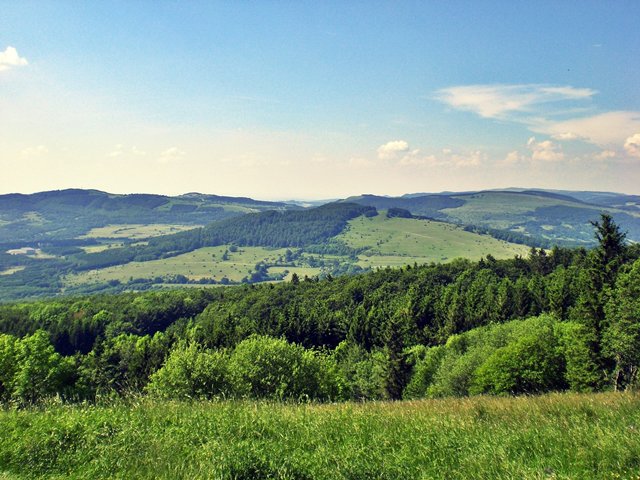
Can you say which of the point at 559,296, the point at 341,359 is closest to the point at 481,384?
the point at 559,296

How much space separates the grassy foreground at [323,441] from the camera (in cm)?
744

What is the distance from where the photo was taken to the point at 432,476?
24.2 feet

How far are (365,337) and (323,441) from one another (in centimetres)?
10574

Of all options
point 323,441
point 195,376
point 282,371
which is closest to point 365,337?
point 282,371

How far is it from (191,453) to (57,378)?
70460 mm

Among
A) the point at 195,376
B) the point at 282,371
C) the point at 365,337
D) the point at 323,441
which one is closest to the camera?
the point at 323,441

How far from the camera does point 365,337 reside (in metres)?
112

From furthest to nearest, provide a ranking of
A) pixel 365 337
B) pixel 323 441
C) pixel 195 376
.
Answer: pixel 365 337 < pixel 195 376 < pixel 323 441

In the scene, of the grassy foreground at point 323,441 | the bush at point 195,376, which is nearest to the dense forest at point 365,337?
the bush at point 195,376

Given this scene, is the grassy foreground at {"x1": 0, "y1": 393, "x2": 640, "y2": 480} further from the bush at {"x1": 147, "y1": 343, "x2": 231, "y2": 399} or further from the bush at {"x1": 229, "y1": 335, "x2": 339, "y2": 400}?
the bush at {"x1": 229, "y1": 335, "x2": 339, "y2": 400}

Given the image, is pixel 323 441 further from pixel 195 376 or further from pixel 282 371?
pixel 282 371

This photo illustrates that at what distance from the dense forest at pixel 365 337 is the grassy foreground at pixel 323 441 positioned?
2476 mm

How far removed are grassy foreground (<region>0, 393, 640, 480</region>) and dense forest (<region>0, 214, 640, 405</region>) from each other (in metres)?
2.48

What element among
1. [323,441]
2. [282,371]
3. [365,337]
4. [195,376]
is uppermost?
[323,441]
